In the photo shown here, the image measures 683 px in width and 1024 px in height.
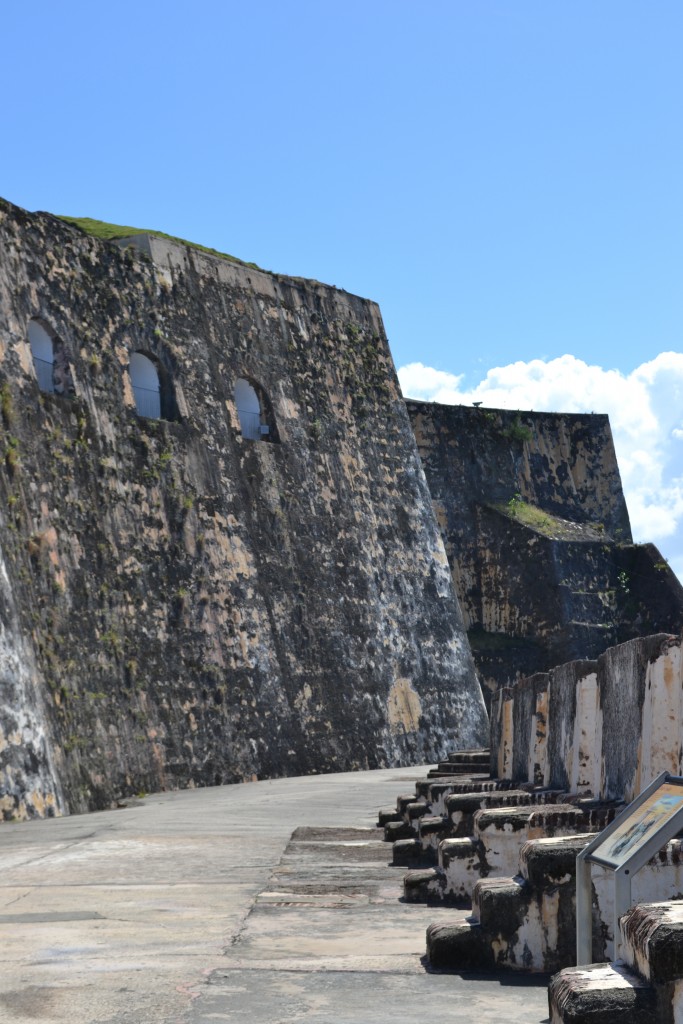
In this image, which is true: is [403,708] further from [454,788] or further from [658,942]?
[658,942]

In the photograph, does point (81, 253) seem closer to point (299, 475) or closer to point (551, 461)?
point (299, 475)

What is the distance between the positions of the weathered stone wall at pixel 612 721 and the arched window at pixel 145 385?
1043cm

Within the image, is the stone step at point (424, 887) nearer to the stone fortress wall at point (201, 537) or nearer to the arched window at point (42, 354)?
the stone fortress wall at point (201, 537)

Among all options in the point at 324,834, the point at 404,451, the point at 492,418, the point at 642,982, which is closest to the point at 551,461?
the point at 492,418

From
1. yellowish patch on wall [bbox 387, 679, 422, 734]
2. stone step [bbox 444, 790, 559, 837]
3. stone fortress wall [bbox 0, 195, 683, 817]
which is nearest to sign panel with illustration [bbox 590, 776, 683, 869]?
stone step [bbox 444, 790, 559, 837]

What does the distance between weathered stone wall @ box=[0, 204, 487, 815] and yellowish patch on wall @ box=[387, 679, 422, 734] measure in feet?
0.12

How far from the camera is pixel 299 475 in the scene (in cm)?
1897

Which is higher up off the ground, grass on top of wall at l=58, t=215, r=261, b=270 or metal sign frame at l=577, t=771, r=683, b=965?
grass on top of wall at l=58, t=215, r=261, b=270

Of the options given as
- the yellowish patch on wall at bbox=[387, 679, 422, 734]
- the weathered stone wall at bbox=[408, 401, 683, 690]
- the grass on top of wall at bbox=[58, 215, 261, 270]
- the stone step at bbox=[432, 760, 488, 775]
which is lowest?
the stone step at bbox=[432, 760, 488, 775]

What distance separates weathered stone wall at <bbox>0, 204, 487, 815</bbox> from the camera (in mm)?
14008

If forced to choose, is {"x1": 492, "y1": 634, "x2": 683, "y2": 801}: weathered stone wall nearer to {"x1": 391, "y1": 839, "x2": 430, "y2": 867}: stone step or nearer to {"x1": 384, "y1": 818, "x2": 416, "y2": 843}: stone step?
{"x1": 391, "y1": 839, "x2": 430, "y2": 867}: stone step

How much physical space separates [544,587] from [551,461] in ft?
12.8

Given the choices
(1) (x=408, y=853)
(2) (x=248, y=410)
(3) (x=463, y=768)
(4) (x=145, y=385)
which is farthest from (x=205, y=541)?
(1) (x=408, y=853)

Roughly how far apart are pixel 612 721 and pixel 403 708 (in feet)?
48.1
